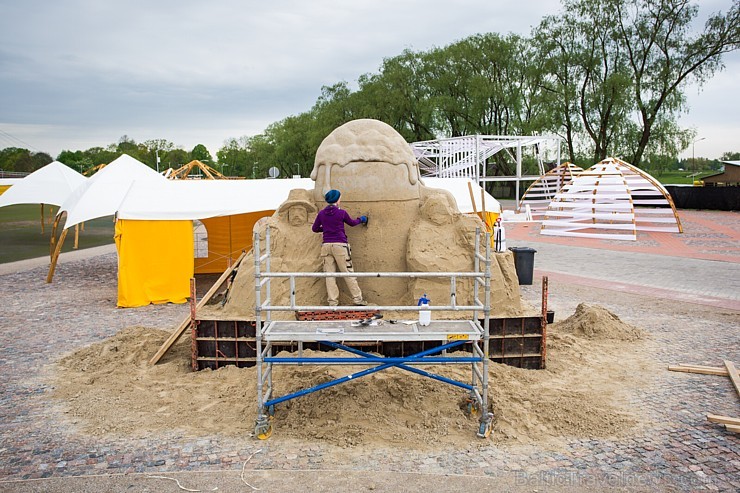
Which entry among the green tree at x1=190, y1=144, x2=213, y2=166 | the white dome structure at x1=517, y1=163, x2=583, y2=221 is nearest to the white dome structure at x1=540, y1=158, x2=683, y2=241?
the white dome structure at x1=517, y1=163, x2=583, y2=221

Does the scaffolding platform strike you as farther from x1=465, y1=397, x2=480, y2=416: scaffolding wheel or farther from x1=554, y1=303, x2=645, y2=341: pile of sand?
x1=554, y1=303, x2=645, y2=341: pile of sand

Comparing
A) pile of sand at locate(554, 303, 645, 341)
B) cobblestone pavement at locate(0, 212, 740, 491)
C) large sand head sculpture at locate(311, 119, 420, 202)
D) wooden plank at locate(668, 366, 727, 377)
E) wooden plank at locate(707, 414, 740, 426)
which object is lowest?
cobblestone pavement at locate(0, 212, 740, 491)

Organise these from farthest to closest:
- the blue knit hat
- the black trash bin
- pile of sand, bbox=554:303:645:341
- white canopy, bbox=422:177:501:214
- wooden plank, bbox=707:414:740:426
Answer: white canopy, bbox=422:177:501:214 → the black trash bin → pile of sand, bbox=554:303:645:341 → the blue knit hat → wooden plank, bbox=707:414:740:426

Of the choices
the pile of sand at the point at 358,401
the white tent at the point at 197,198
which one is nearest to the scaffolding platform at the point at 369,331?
the pile of sand at the point at 358,401

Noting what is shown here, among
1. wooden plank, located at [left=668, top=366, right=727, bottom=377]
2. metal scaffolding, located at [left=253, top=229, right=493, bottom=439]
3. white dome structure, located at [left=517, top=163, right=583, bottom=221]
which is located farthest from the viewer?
white dome structure, located at [left=517, top=163, right=583, bottom=221]

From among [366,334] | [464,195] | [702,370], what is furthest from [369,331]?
[464,195]

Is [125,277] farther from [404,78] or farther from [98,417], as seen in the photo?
[404,78]

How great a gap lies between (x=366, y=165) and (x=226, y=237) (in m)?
8.41

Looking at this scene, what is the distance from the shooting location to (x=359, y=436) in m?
5.94

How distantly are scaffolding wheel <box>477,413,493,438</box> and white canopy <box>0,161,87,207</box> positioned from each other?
21.0m

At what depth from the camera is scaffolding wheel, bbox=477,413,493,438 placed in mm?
5975

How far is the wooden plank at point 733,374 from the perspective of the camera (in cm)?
718

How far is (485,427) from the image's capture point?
6.01m

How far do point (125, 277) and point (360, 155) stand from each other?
20.7 ft
